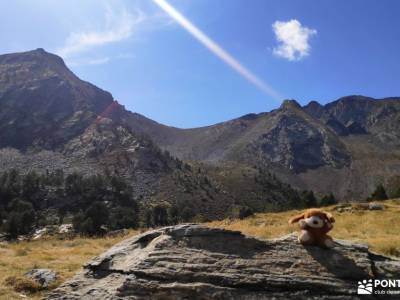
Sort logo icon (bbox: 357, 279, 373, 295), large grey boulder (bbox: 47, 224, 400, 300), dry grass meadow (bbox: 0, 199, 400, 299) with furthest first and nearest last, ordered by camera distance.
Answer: dry grass meadow (bbox: 0, 199, 400, 299) < large grey boulder (bbox: 47, 224, 400, 300) < logo icon (bbox: 357, 279, 373, 295)

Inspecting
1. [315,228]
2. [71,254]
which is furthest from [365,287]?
[71,254]

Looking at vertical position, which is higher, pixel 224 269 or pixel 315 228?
pixel 315 228

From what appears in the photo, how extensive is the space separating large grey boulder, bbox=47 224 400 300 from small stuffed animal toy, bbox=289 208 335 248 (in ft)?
0.70

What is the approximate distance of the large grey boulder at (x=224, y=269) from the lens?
31.6ft

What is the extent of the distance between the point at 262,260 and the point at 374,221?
795 inches

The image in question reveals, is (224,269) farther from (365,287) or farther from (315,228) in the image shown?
(365,287)

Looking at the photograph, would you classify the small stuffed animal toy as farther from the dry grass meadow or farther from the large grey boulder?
the dry grass meadow

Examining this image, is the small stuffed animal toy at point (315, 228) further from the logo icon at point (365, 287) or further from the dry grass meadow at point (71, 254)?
the dry grass meadow at point (71, 254)

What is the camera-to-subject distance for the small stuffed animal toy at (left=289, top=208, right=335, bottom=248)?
1109 cm

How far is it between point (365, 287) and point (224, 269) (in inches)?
112

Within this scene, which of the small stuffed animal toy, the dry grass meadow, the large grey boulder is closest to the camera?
the large grey boulder

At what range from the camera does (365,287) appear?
9.54 m

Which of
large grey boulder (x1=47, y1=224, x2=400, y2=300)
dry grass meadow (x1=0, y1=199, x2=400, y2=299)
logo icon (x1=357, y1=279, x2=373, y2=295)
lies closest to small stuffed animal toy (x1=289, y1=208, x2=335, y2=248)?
large grey boulder (x1=47, y1=224, x2=400, y2=300)

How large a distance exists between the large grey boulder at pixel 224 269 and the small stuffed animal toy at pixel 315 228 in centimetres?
21
